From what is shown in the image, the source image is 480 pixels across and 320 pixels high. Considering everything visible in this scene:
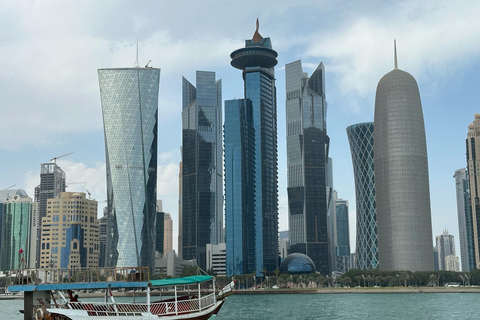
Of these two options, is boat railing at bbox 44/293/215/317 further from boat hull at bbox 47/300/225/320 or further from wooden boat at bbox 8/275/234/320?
boat hull at bbox 47/300/225/320

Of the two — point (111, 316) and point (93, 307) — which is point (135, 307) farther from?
point (93, 307)

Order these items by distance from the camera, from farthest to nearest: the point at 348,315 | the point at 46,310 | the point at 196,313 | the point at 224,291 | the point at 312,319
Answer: the point at 348,315, the point at 312,319, the point at 224,291, the point at 196,313, the point at 46,310

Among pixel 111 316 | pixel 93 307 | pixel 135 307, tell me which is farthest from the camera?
pixel 135 307

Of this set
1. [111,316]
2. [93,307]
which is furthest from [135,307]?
[93,307]

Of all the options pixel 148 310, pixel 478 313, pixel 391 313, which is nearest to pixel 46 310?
pixel 148 310

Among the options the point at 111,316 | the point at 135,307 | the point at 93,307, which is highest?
the point at 93,307

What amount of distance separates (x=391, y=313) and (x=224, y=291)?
6344 centimetres

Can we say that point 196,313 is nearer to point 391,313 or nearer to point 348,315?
point 348,315

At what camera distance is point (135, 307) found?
54938mm

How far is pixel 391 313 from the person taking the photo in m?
117

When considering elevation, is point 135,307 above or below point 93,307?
below

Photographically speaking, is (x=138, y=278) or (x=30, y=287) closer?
(x=30, y=287)

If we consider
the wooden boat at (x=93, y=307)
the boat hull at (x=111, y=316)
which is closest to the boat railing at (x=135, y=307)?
the wooden boat at (x=93, y=307)

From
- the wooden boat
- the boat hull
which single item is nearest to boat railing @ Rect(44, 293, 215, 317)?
the wooden boat
